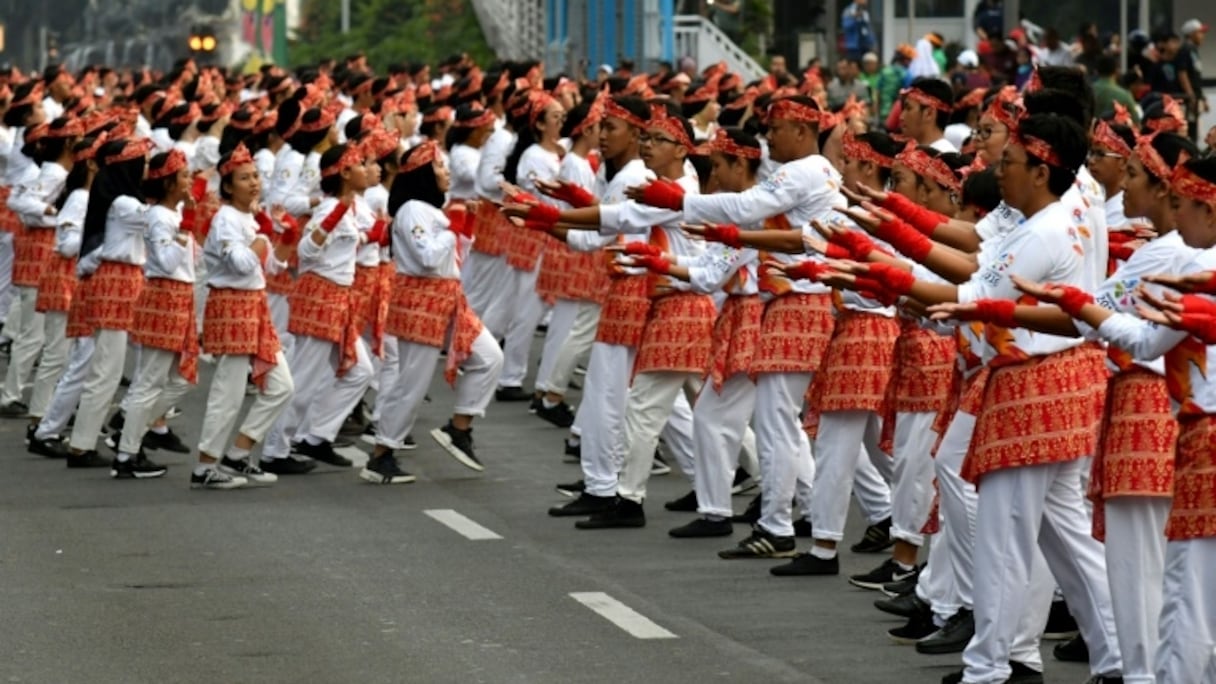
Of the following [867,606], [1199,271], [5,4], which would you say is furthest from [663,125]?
[5,4]

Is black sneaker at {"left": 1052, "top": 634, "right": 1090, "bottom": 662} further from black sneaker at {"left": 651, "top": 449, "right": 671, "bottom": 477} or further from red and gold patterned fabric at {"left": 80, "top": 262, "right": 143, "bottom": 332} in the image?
red and gold patterned fabric at {"left": 80, "top": 262, "right": 143, "bottom": 332}

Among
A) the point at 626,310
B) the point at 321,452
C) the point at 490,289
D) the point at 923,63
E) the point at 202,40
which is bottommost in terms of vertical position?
the point at 321,452

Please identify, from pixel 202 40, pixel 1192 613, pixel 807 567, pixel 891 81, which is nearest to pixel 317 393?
pixel 807 567

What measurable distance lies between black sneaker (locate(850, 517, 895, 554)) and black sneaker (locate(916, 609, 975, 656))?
7.85 feet

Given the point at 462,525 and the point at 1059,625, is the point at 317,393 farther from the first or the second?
the point at 1059,625

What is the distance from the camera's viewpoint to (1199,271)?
828 cm

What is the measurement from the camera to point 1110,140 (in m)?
10.2

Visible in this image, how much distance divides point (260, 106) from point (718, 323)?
31.1 ft

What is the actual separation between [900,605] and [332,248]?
5.68 metres

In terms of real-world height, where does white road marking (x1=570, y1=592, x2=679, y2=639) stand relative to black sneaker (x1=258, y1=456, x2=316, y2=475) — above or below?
below

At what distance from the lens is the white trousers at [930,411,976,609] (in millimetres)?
10125

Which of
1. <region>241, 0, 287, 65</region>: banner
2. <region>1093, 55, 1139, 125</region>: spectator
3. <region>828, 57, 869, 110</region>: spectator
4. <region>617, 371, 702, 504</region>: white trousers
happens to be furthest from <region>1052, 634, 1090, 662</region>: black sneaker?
<region>241, 0, 287, 65</region>: banner

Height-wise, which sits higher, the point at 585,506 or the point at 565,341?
the point at 565,341

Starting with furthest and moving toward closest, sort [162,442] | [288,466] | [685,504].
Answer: [162,442] → [288,466] → [685,504]
